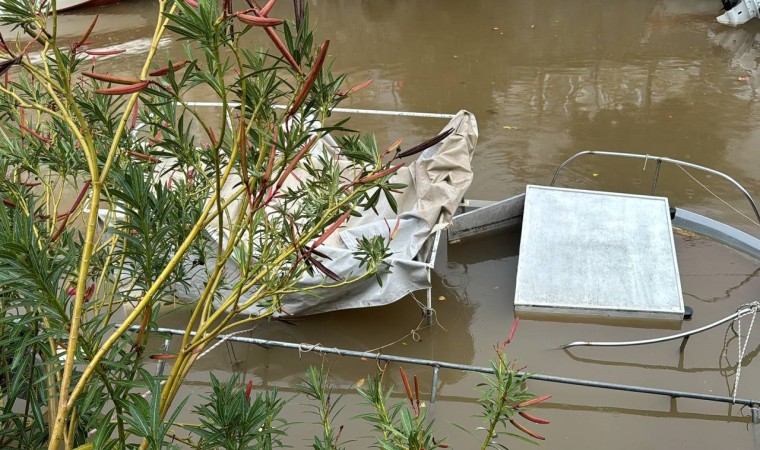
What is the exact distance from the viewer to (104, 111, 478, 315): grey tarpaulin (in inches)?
189

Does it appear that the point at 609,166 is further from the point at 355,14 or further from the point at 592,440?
the point at 355,14

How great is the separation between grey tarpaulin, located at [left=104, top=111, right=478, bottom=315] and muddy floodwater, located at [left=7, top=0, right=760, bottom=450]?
14.9 inches

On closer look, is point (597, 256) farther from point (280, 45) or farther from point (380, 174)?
point (280, 45)

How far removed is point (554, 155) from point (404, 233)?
119 inches

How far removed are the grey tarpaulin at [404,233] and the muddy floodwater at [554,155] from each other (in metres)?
0.38

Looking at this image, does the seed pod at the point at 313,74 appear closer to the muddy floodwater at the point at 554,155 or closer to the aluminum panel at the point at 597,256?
the muddy floodwater at the point at 554,155

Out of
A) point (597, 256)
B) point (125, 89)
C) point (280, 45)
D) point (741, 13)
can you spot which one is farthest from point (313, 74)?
point (741, 13)

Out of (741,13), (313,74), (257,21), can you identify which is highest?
(257,21)

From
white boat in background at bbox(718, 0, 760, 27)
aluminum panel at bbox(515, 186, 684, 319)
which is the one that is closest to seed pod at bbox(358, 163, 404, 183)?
aluminum panel at bbox(515, 186, 684, 319)

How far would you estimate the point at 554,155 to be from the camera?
750cm

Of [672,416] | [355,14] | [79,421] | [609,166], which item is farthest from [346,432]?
[355,14]

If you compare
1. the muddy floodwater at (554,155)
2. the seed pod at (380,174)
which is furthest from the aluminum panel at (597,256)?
the seed pod at (380,174)

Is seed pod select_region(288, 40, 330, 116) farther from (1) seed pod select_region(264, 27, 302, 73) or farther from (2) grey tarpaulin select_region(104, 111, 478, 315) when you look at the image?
(2) grey tarpaulin select_region(104, 111, 478, 315)

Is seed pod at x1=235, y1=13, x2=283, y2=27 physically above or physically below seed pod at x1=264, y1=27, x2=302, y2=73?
above
